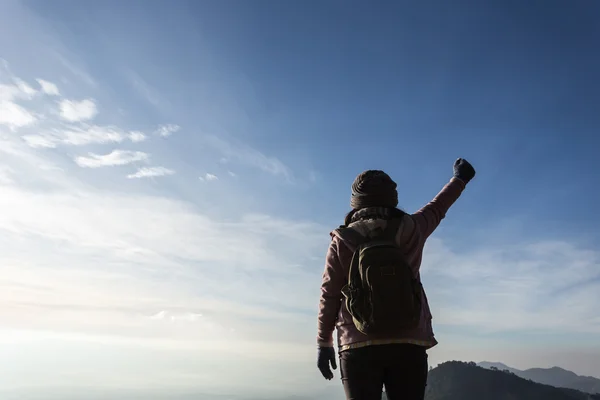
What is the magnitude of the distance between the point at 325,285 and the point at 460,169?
290 cm

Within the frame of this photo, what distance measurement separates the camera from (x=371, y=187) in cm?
586

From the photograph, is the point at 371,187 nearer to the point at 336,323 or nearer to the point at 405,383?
the point at 336,323

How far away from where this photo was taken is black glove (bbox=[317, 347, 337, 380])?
570 centimetres

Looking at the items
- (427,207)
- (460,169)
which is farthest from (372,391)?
(460,169)

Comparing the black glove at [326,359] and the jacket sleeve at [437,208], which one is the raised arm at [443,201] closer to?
the jacket sleeve at [437,208]

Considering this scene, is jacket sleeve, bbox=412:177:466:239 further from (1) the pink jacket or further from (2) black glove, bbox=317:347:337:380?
(2) black glove, bbox=317:347:337:380

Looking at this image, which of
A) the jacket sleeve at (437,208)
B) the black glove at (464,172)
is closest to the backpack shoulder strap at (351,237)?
the jacket sleeve at (437,208)

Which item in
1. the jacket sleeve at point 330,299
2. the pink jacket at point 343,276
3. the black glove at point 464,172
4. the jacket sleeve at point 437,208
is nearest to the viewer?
the pink jacket at point 343,276

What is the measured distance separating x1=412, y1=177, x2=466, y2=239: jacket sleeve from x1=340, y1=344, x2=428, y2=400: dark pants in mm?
1526

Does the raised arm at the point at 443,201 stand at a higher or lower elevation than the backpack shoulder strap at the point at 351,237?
higher

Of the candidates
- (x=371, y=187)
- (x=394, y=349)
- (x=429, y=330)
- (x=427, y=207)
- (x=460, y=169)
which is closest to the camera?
(x=394, y=349)

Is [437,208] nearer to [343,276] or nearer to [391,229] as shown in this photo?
[391,229]

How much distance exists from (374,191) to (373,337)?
5.86 ft

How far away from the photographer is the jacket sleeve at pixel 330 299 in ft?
18.5
